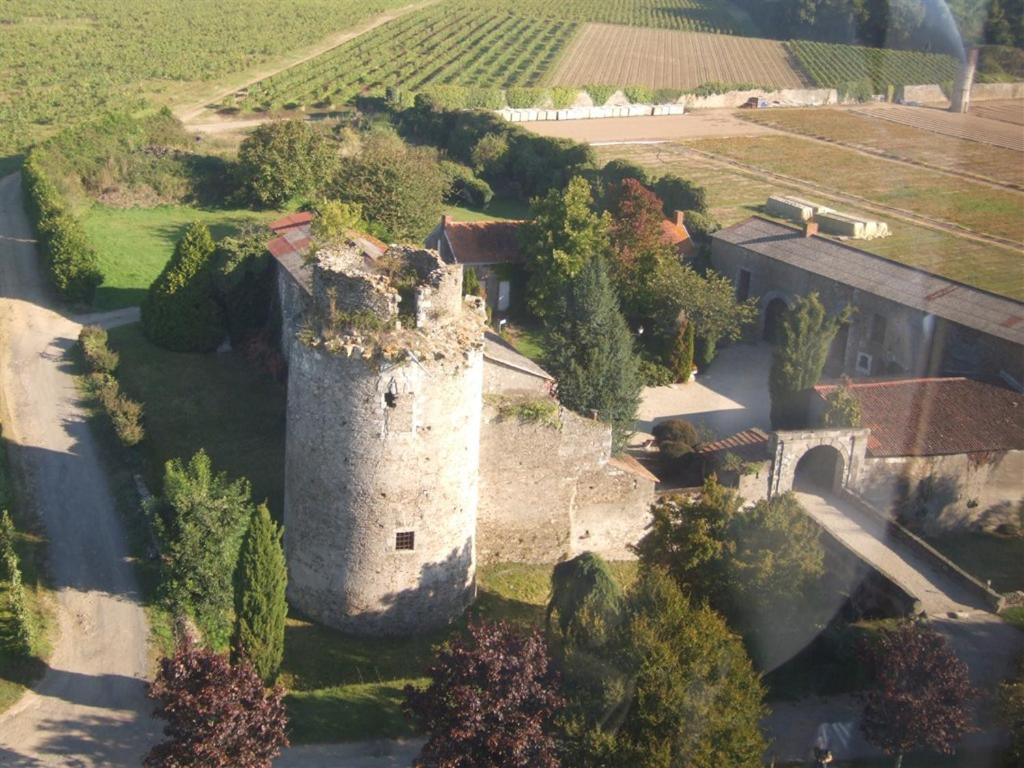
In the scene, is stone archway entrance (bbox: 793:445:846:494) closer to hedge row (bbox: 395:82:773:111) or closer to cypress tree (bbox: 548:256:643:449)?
cypress tree (bbox: 548:256:643:449)

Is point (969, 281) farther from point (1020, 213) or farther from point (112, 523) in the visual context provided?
point (112, 523)

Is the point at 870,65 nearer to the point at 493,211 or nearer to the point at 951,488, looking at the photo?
the point at 493,211

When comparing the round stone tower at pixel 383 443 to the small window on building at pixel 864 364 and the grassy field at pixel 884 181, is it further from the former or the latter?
the grassy field at pixel 884 181

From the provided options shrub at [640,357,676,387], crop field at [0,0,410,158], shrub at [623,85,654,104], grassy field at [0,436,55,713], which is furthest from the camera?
shrub at [623,85,654,104]

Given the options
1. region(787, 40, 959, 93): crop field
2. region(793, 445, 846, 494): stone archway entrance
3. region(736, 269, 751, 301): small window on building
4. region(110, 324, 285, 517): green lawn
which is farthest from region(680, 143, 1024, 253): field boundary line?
region(110, 324, 285, 517): green lawn

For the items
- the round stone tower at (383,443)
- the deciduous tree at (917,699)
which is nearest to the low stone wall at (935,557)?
the deciduous tree at (917,699)
